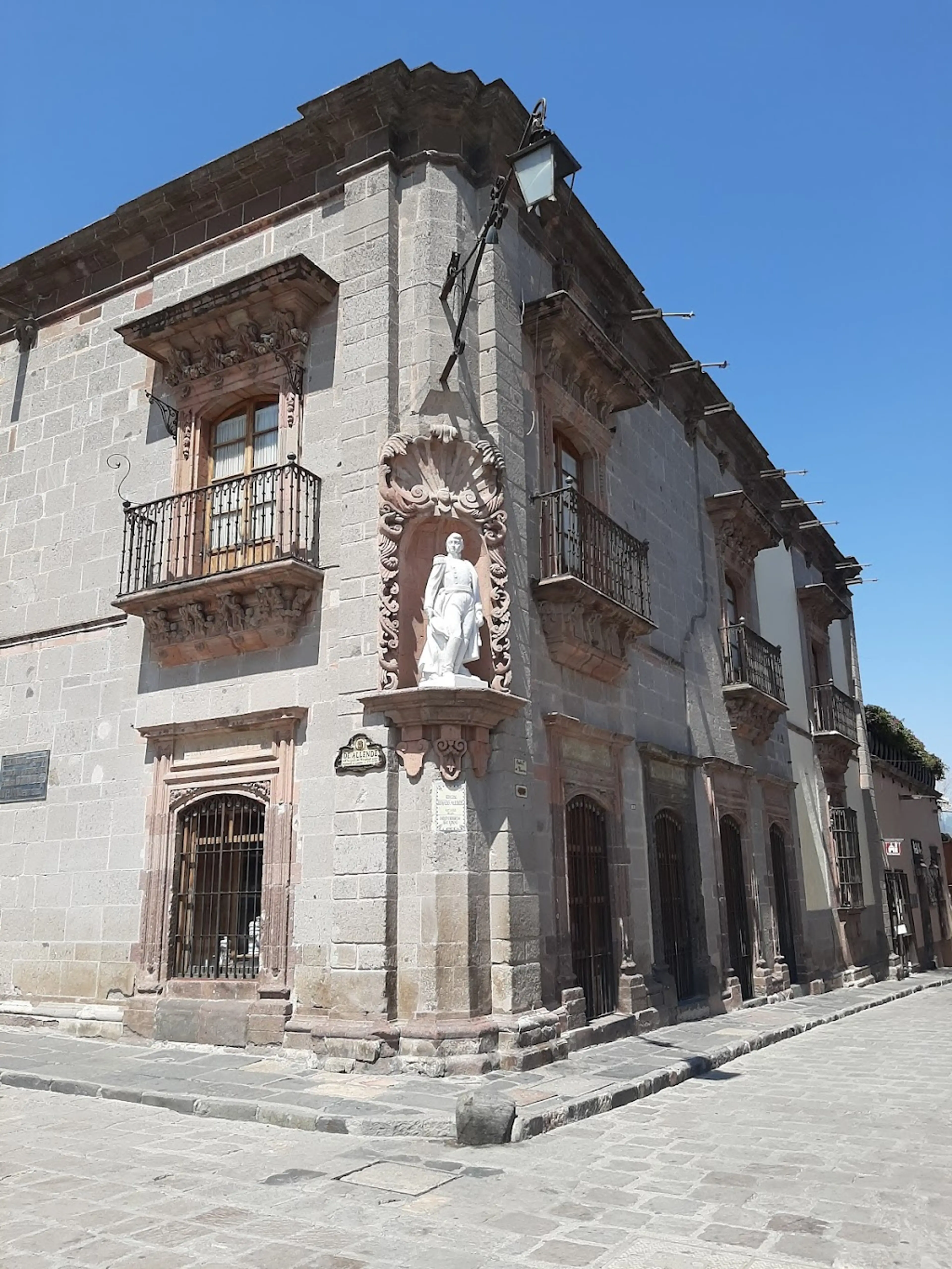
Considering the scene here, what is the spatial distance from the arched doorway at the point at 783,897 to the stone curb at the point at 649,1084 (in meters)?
3.11

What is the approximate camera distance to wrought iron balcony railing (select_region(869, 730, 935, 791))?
24.4 m

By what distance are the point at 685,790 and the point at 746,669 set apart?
3.18m

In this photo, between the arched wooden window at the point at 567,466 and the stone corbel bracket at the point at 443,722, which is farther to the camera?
the arched wooden window at the point at 567,466

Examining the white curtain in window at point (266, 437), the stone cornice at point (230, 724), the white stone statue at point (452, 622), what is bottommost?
the stone cornice at point (230, 724)

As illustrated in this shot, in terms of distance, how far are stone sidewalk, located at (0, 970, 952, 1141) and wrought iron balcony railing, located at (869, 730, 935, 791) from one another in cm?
1575

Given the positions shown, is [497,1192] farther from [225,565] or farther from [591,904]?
[225,565]

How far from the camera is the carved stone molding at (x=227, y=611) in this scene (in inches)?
361

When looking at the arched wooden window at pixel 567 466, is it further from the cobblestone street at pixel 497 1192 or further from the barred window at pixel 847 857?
the barred window at pixel 847 857

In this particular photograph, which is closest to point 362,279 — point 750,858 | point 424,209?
point 424,209

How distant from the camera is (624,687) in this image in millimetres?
11391

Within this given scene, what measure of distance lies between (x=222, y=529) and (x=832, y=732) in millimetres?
12814

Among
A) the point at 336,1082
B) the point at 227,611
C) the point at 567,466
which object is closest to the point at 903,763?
the point at 567,466

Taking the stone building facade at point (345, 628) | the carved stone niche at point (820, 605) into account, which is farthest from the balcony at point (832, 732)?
the stone building facade at point (345, 628)

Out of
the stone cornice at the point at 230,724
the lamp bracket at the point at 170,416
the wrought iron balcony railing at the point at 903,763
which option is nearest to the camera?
the stone cornice at the point at 230,724
